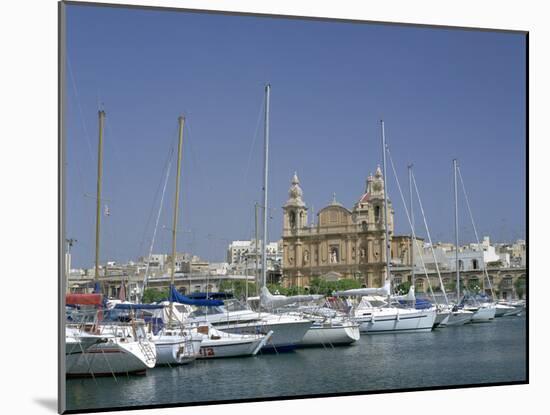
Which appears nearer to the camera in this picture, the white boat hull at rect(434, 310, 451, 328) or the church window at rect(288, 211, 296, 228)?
the church window at rect(288, 211, 296, 228)

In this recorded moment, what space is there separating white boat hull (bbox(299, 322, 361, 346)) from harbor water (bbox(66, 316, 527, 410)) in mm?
309

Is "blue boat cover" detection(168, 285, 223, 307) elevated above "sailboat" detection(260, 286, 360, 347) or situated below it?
above

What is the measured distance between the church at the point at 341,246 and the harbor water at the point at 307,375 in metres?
2.31

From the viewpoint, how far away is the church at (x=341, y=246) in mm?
15539

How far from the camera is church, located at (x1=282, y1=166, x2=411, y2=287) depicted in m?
15.5

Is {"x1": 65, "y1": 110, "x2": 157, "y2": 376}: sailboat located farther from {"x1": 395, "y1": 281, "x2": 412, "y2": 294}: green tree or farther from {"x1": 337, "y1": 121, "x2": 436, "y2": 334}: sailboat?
{"x1": 395, "y1": 281, "x2": 412, "y2": 294}: green tree

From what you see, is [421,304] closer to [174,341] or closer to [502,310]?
[502,310]

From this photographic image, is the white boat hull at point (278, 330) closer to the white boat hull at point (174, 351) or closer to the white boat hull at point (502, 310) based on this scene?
the white boat hull at point (174, 351)

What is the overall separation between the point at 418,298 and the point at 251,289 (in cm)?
483

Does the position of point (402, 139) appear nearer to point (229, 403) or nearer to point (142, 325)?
point (142, 325)

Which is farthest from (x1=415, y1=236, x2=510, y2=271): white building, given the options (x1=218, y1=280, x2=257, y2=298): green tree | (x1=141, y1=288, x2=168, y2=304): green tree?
(x1=141, y1=288, x2=168, y2=304): green tree

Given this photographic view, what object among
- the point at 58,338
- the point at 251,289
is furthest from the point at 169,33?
the point at 251,289

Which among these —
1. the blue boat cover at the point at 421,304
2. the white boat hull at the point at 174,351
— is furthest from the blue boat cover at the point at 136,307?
the blue boat cover at the point at 421,304

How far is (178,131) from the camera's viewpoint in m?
10.3
